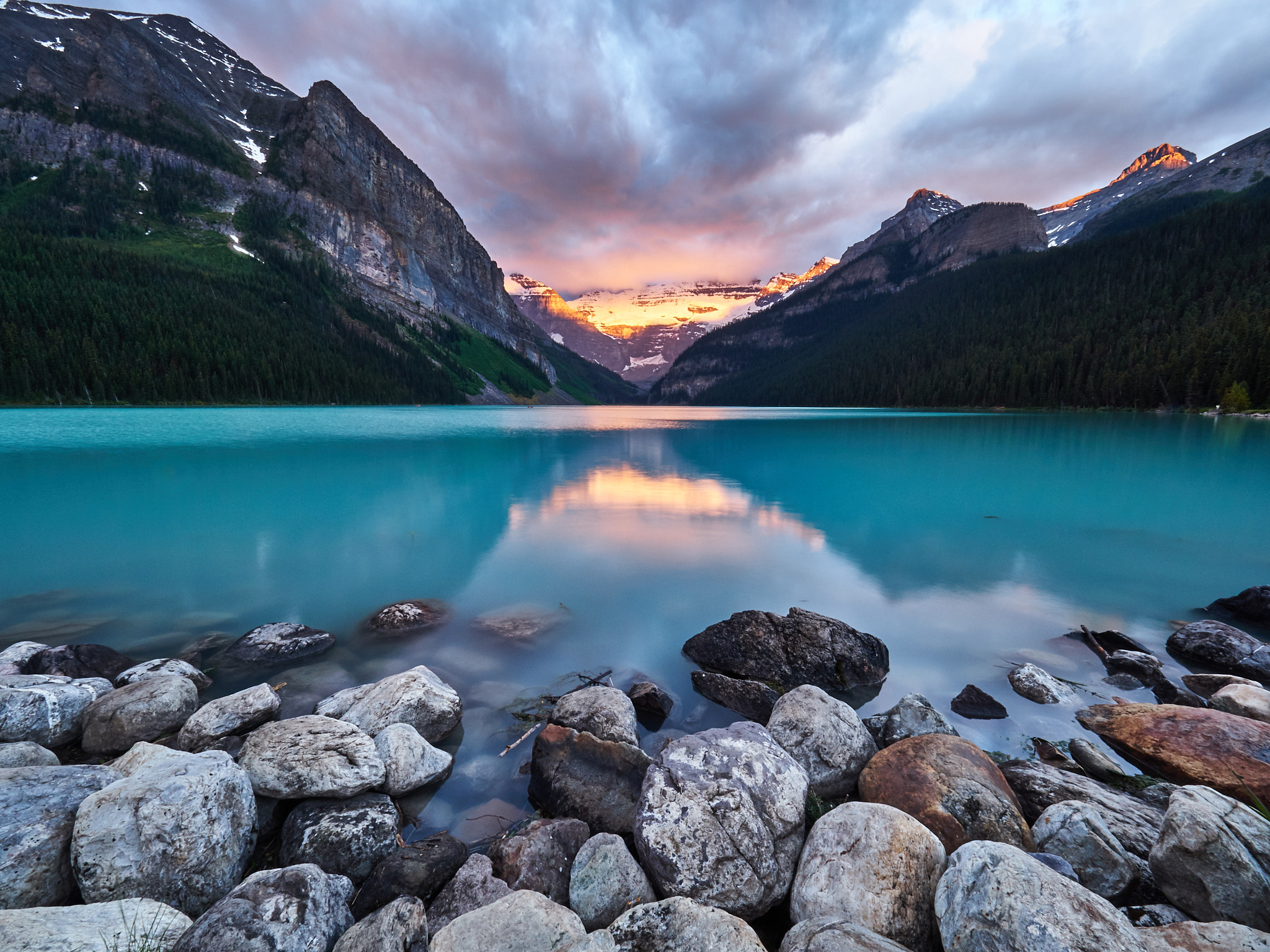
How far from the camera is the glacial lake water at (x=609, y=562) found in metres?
8.66

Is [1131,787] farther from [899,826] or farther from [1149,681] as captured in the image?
[899,826]

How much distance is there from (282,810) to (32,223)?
21564cm

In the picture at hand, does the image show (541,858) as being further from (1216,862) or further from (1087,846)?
(1216,862)

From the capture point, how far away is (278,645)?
29.4 ft

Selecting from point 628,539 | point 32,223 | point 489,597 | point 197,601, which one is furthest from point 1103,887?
point 32,223

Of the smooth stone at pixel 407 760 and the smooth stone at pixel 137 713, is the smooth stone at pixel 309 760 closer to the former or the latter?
the smooth stone at pixel 407 760

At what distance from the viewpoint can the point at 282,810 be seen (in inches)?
206

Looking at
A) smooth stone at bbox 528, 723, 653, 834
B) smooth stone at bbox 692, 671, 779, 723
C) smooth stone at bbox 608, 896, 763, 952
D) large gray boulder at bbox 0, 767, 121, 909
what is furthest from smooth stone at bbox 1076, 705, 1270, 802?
large gray boulder at bbox 0, 767, 121, 909

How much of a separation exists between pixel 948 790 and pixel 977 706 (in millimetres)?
3276

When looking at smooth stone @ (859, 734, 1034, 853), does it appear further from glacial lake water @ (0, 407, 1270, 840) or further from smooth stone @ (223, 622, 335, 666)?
smooth stone @ (223, 622, 335, 666)

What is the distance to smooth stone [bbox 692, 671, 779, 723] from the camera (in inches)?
297

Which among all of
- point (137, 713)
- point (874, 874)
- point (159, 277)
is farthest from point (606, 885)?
point (159, 277)

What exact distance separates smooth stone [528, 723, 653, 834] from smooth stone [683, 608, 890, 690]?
3.11m

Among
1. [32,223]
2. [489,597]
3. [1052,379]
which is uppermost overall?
[32,223]
